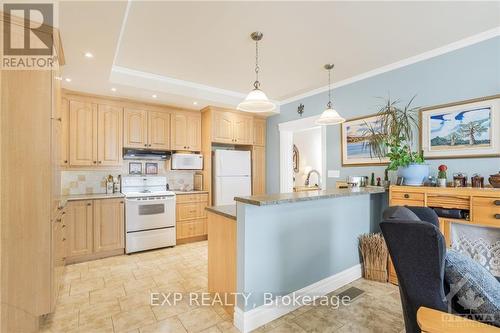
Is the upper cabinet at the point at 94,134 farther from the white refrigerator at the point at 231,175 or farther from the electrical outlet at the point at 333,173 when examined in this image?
the electrical outlet at the point at 333,173

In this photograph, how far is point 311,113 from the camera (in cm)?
423

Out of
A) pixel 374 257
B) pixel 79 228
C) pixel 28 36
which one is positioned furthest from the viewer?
pixel 79 228

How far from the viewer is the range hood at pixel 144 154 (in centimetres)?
402

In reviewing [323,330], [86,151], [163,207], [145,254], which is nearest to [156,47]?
[86,151]

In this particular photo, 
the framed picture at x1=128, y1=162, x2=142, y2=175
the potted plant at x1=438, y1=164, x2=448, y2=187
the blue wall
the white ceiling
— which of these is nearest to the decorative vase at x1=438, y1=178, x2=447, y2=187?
the potted plant at x1=438, y1=164, x2=448, y2=187

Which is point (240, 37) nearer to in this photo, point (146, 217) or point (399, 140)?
point (399, 140)

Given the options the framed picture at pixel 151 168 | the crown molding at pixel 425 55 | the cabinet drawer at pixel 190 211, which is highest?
the crown molding at pixel 425 55

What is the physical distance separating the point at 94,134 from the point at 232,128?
229 cm

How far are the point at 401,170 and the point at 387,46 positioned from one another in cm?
140

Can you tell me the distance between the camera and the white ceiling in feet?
6.69

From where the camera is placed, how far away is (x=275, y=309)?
207 centimetres

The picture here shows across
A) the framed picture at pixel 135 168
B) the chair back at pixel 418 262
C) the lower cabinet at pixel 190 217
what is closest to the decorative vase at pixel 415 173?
the chair back at pixel 418 262

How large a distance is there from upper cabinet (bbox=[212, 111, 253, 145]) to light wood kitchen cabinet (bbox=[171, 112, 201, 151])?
16.6 inches

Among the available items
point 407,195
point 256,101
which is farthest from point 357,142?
point 256,101
